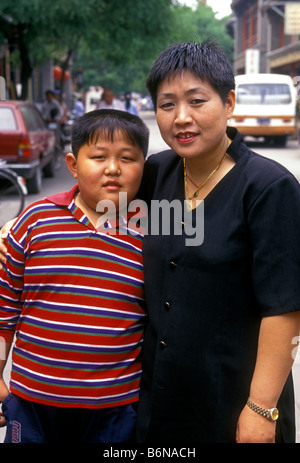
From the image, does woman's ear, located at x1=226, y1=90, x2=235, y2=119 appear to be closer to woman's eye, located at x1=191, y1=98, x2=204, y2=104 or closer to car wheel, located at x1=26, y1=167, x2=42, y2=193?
woman's eye, located at x1=191, y1=98, x2=204, y2=104

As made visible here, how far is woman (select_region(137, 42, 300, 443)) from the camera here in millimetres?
1553

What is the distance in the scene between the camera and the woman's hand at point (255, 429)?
161 cm

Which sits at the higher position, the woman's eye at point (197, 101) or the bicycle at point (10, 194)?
the woman's eye at point (197, 101)

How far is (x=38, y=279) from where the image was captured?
1.76 m

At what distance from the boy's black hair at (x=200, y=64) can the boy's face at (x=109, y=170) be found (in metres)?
0.23

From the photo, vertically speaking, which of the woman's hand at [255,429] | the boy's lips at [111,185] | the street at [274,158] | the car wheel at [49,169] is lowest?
the street at [274,158]

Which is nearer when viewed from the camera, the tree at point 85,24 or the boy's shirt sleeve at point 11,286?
the boy's shirt sleeve at point 11,286

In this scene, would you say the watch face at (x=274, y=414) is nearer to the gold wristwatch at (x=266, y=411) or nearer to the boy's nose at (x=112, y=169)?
the gold wristwatch at (x=266, y=411)

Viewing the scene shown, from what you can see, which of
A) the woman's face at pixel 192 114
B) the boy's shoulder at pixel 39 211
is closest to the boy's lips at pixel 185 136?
the woman's face at pixel 192 114

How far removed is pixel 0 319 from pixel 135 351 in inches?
16.5

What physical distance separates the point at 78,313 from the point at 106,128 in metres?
0.53

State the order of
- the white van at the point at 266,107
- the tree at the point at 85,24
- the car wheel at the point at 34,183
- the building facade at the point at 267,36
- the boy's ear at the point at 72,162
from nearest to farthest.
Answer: the boy's ear at the point at 72,162 < the car wheel at the point at 34,183 < the tree at the point at 85,24 < the white van at the point at 266,107 < the building facade at the point at 267,36
